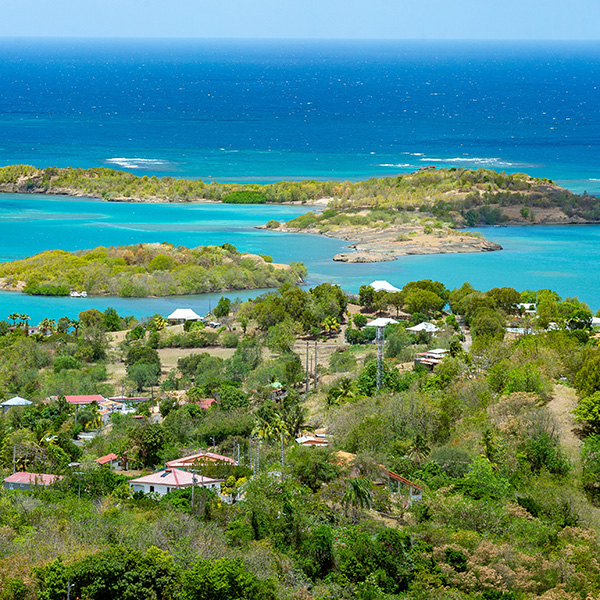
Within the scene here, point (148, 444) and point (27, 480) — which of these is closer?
point (27, 480)

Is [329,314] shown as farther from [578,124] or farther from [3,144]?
[578,124]

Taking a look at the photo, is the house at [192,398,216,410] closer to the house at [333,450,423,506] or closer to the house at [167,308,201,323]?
the house at [333,450,423,506]

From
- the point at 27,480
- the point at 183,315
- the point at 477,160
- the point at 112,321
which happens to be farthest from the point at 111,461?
the point at 477,160

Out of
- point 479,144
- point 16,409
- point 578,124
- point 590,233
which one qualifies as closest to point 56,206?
point 590,233

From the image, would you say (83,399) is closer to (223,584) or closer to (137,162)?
(223,584)

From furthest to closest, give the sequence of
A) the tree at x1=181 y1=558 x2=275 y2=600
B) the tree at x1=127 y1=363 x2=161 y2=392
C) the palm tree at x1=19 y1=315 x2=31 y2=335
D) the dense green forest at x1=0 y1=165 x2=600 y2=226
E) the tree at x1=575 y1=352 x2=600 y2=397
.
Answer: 1. the dense green forest at x1=0 y1=165 x2=600 y2=226
2. the palm tree at x1=19 y1=315 x2=31 y2=335
3. the tree at x1=127 y1=363 x2=161 y2=392
4. the tree at x1=575 y1=352 x2=600 y2=397
5. the tree at x1=181 y1=558 x2=275 y2=600

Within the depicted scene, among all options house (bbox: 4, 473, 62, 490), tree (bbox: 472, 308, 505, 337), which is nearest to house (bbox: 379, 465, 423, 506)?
house (bbox: 4, 473, 62, 490)
